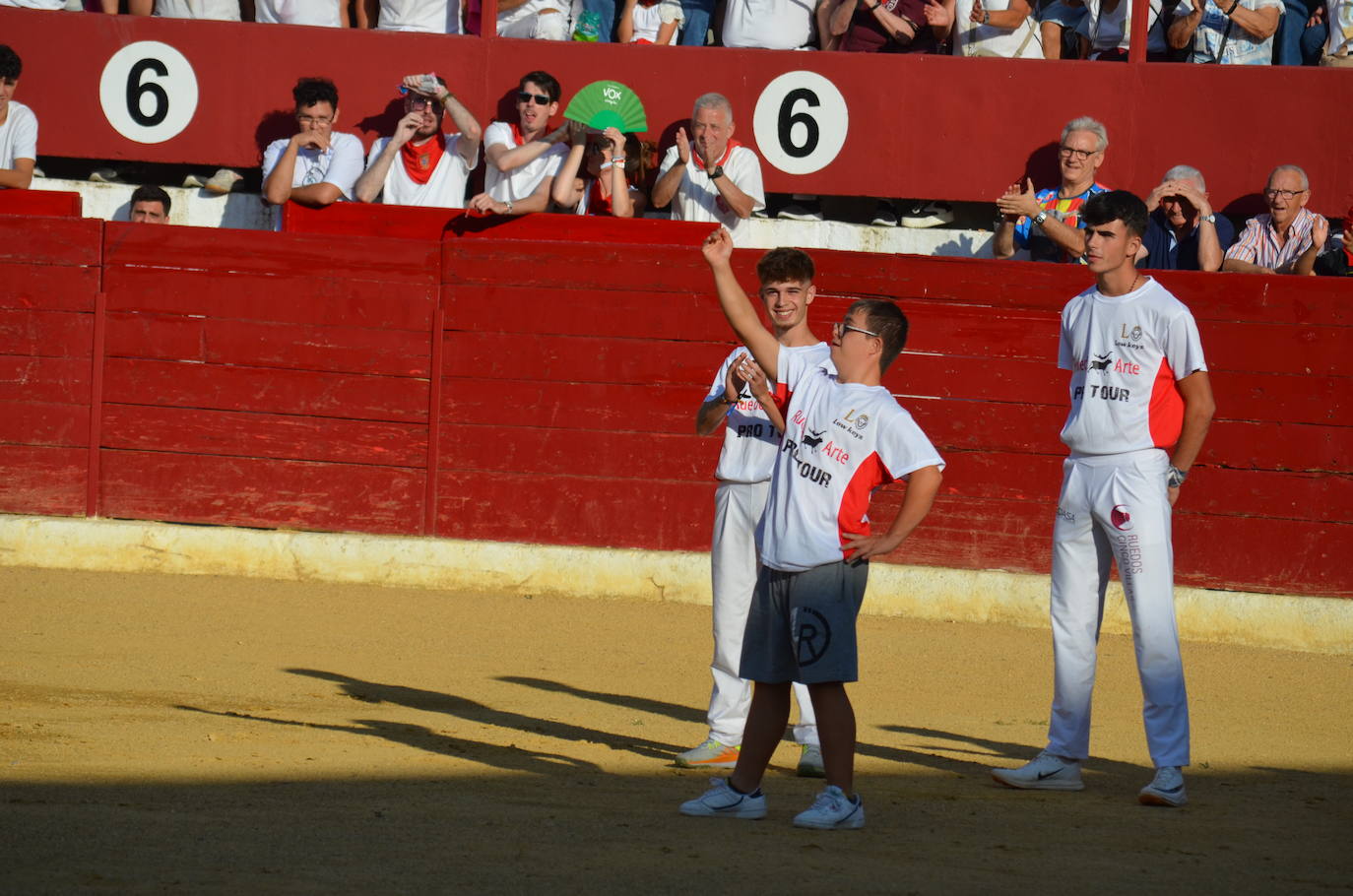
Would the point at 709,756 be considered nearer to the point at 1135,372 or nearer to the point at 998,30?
the point at 1135,372

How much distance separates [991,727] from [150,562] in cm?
463

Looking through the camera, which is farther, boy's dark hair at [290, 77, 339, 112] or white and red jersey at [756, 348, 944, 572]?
boy's dark hair at [290, 77, 339, 112]

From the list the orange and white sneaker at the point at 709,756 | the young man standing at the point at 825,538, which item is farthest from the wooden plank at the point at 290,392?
the young man standing at the point at 825,538

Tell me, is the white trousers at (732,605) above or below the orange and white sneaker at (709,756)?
above

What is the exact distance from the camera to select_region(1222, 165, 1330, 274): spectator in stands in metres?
8.45

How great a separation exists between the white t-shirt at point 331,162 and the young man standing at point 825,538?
5453mm

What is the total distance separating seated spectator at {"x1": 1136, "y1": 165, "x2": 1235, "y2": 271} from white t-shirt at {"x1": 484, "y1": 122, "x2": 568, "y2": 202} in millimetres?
3194

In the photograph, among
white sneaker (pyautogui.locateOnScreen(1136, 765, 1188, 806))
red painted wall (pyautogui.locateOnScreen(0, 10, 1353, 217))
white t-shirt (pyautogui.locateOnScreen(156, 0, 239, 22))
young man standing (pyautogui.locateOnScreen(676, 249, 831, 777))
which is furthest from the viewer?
white t-shirt (pyautogui.locateOnScreen(156, 0, 239, 22))

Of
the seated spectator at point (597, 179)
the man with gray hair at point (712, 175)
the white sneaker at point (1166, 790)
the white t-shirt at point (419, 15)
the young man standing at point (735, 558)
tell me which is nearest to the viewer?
the white sneaker at point (1166, 790)

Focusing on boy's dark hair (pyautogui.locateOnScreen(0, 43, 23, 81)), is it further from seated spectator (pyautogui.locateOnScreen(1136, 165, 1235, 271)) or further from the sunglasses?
seated spectator (pyautogui.locateOnScreen(1136, 165, 1235, 271))

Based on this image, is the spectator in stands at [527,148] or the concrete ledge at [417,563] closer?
the concrete ledge at [417,563]

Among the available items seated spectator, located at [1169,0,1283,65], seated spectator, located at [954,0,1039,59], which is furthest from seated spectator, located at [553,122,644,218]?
seated spectator, located at [1169,0,1283,65]

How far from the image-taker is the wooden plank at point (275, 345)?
29.0 feet

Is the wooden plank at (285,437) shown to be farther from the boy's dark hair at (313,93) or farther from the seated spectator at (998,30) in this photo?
the seated spectator at (998,30)
